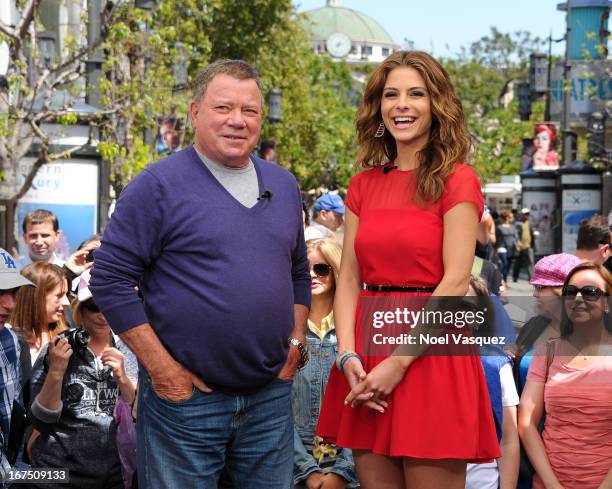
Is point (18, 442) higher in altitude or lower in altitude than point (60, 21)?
lower

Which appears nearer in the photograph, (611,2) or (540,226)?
(540,226)

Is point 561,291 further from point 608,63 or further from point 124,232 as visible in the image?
point 608,63

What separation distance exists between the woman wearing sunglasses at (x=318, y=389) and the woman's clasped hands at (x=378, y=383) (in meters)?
1.04

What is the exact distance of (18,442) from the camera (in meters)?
5.29

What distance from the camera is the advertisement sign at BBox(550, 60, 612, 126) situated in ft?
94.8

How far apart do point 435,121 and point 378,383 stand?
94 cm

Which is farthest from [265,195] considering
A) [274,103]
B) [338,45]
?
[338,45]

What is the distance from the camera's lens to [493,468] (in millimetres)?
5324

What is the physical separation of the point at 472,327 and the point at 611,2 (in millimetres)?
30624

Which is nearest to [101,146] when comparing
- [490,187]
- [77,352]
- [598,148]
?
[77,352]

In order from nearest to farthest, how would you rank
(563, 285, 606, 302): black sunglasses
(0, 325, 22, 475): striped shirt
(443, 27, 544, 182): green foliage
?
(0, 325, 22, 475): striped shirt
(563, 285, 606, 302): black sunglasses
(443, 27, 544, 182): green foliage

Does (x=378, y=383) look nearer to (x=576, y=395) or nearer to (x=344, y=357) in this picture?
(x=344, y=357)

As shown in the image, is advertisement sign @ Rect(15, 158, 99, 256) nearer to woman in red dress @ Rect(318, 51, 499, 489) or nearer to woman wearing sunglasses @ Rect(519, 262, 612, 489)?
woman wearing sunglasses @ Rect(519, 262, 612, 489)

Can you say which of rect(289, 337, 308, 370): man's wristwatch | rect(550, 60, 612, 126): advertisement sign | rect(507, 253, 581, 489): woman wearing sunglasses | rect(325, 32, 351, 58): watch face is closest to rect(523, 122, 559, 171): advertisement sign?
rect(550, 60, 612, 126): advertisement sign
